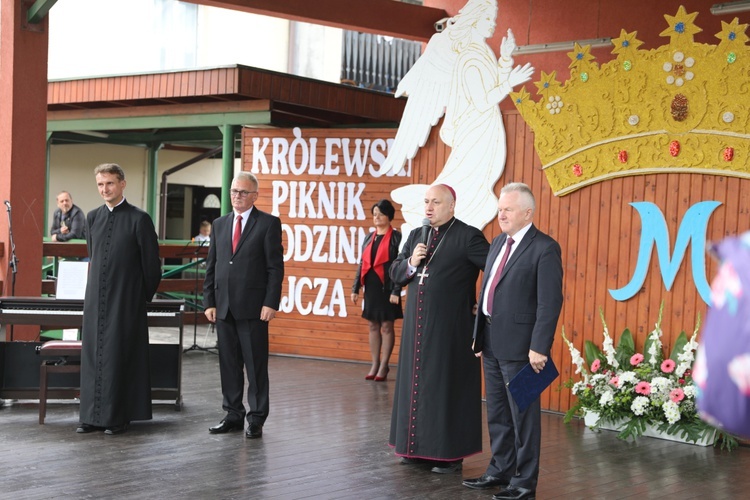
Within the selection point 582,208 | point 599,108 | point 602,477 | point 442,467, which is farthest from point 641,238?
point 442,467

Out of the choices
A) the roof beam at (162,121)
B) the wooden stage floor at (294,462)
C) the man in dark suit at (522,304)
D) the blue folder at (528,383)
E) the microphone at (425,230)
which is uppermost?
the roof beam at (162,121)

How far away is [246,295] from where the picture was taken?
627 centimetres

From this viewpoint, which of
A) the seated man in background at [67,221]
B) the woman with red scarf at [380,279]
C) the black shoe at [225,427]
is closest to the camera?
the black shoe at [225,427]

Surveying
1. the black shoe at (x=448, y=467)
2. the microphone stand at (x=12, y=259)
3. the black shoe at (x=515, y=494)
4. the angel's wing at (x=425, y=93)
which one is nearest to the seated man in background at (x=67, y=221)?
the microphone stand at (x=12, y=259)

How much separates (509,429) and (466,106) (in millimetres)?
3868

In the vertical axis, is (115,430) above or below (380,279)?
below

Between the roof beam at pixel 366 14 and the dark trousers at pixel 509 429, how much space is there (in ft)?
17.7

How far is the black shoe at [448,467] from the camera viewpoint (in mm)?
5518

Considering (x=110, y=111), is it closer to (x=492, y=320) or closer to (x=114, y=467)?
(x=114, y=467)

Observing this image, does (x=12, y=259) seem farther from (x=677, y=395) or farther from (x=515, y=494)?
(x=677, y=395)

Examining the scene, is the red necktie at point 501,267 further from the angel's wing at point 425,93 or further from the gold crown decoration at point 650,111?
the angel's wing at point 425,93

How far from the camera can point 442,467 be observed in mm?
5543

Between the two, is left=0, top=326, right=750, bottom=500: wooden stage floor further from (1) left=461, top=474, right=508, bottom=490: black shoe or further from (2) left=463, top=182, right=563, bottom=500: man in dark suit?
(2) left=463, top=182, right=563, bottom=500: man in dark suit

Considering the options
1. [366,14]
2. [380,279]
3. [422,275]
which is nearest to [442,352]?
[422,275]
